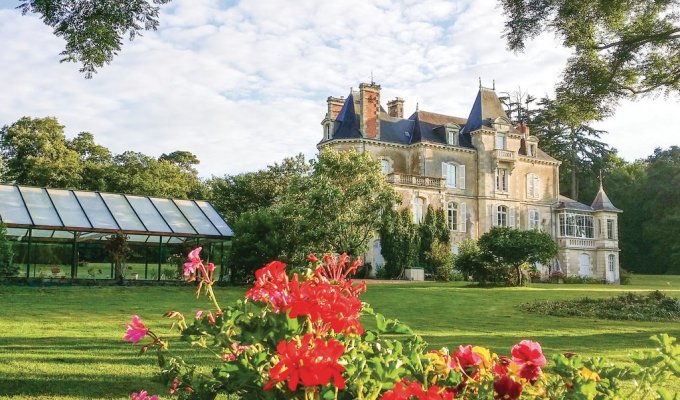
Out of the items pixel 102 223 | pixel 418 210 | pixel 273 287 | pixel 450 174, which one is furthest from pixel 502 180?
pixel 273 287

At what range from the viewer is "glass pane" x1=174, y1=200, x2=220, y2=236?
2203 centimetres

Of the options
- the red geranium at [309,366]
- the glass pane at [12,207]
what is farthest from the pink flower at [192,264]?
the glass pane at [12,207]

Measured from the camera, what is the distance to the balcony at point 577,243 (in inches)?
1681

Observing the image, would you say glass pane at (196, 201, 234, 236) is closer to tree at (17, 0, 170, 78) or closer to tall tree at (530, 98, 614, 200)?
tree at (17, 0, 170, 78)

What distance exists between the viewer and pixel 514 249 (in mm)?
24547

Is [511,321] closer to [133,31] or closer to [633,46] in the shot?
[633,46]

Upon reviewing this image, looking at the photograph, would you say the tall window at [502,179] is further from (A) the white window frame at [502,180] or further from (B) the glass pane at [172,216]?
(B) the glass pane at [172,216]

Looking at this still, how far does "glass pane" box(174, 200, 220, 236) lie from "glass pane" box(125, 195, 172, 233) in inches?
42.3

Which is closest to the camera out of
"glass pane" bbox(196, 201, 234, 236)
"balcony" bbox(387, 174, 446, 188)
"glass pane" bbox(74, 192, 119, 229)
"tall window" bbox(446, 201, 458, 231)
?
"glass pane" bbox(74, 192, 119, 229)

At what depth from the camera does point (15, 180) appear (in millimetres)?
44844

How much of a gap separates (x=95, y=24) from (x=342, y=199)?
19.3 m

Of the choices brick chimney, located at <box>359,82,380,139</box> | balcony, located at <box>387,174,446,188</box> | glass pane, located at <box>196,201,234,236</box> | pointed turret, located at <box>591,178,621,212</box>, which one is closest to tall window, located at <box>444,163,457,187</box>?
balcony, located at <box>387,174,446,188</box>

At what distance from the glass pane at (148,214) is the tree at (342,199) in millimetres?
5037

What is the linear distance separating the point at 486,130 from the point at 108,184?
26846 millimetres
